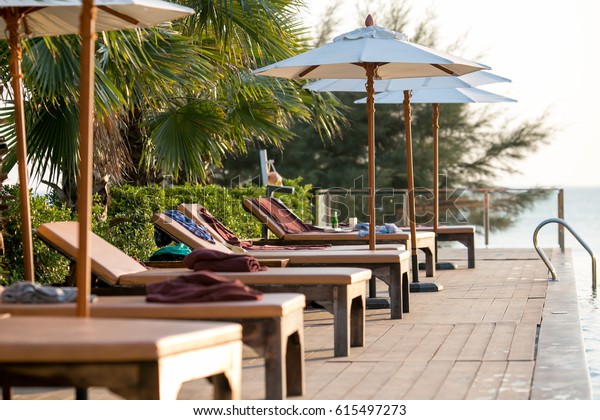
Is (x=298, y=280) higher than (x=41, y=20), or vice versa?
(x=41, y=20)

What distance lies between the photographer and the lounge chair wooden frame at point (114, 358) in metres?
3.25

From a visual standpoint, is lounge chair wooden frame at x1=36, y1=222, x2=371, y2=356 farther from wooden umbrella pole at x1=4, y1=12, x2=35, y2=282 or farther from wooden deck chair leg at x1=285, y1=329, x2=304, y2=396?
wooden deck chair leg at x1=285, y1=329, x2=304, y2=396

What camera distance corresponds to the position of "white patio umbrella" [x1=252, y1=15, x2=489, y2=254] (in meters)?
7.54

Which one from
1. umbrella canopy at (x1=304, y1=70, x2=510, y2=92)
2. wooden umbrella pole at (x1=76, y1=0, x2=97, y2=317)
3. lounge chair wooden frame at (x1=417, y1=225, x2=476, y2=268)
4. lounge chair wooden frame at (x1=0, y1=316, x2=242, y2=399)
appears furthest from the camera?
lounge chair wooden frame at (x1=417, y1=225, x2=476, y2=268)

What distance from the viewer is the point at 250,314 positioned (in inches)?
166

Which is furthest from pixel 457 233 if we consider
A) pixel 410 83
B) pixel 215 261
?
pixel 215 261

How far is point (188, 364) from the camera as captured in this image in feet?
11.3

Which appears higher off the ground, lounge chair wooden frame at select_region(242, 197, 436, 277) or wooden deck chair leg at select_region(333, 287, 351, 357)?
lounge chair wooden frame at select_region(242, 197, 436, 277)

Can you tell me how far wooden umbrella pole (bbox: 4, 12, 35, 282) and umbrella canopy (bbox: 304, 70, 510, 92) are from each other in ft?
14.8

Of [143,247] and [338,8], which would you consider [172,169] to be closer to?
[143,247]

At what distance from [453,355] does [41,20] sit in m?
3.05

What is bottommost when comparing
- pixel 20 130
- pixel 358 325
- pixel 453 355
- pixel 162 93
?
pixel 453 355

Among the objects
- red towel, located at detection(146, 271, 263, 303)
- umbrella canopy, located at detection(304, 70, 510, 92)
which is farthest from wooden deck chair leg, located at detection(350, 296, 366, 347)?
umbrella canopy, located at detection(304, 70, 510, 92)

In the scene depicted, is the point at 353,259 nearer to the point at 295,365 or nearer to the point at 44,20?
the point at 295,365
